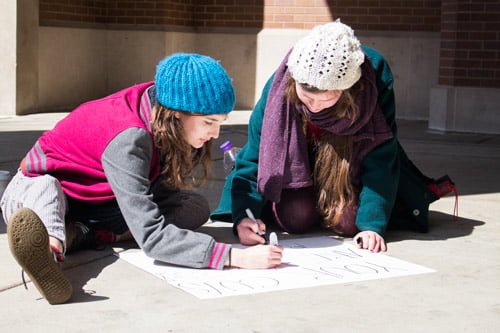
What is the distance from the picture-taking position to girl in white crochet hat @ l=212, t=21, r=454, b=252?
155 inches

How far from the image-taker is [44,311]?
3.02 m

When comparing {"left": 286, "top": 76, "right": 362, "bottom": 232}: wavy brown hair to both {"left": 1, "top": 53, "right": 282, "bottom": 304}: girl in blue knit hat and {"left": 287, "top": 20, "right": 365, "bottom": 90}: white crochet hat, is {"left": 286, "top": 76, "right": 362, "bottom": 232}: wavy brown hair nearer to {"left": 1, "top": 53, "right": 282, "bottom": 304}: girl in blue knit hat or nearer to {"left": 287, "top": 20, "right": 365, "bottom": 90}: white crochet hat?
{"left": 287, "top": 20, "right": 365, "bottom": 90}: white crochet hat

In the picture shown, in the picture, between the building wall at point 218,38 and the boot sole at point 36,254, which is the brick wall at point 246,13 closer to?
the building wall at point 218,38

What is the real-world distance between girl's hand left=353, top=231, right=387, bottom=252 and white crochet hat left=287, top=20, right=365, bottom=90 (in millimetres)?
685

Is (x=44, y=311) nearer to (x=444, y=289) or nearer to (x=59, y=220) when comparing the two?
(x=59, y=220)

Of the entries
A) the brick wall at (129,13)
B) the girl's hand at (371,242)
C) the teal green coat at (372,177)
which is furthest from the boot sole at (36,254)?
the brick wall at (129,13)

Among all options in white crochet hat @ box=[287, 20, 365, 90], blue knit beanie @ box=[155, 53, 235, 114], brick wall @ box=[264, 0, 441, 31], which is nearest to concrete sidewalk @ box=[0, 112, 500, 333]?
blue knit beanie @ box=[155, 53, 235, 114]

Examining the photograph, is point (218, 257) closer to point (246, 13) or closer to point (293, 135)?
point (293, 135)

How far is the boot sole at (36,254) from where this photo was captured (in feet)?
9.64

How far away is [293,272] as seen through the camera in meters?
3.56

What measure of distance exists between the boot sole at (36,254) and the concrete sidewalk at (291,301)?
6 cm

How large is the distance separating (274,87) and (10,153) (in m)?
3.30

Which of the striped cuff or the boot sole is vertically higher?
the boot sole

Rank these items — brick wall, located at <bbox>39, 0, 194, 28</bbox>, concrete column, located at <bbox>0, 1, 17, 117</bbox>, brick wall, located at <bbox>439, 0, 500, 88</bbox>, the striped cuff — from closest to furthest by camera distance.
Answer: the striped cuff → brick wall, located at <bbox>439, 0, 500, 88</bbox> → concrete column, located at <bbox>0, 1, 17, 117</bbox> → brick wall, located at <bbox>39, 0, 194, 28</bbox>
